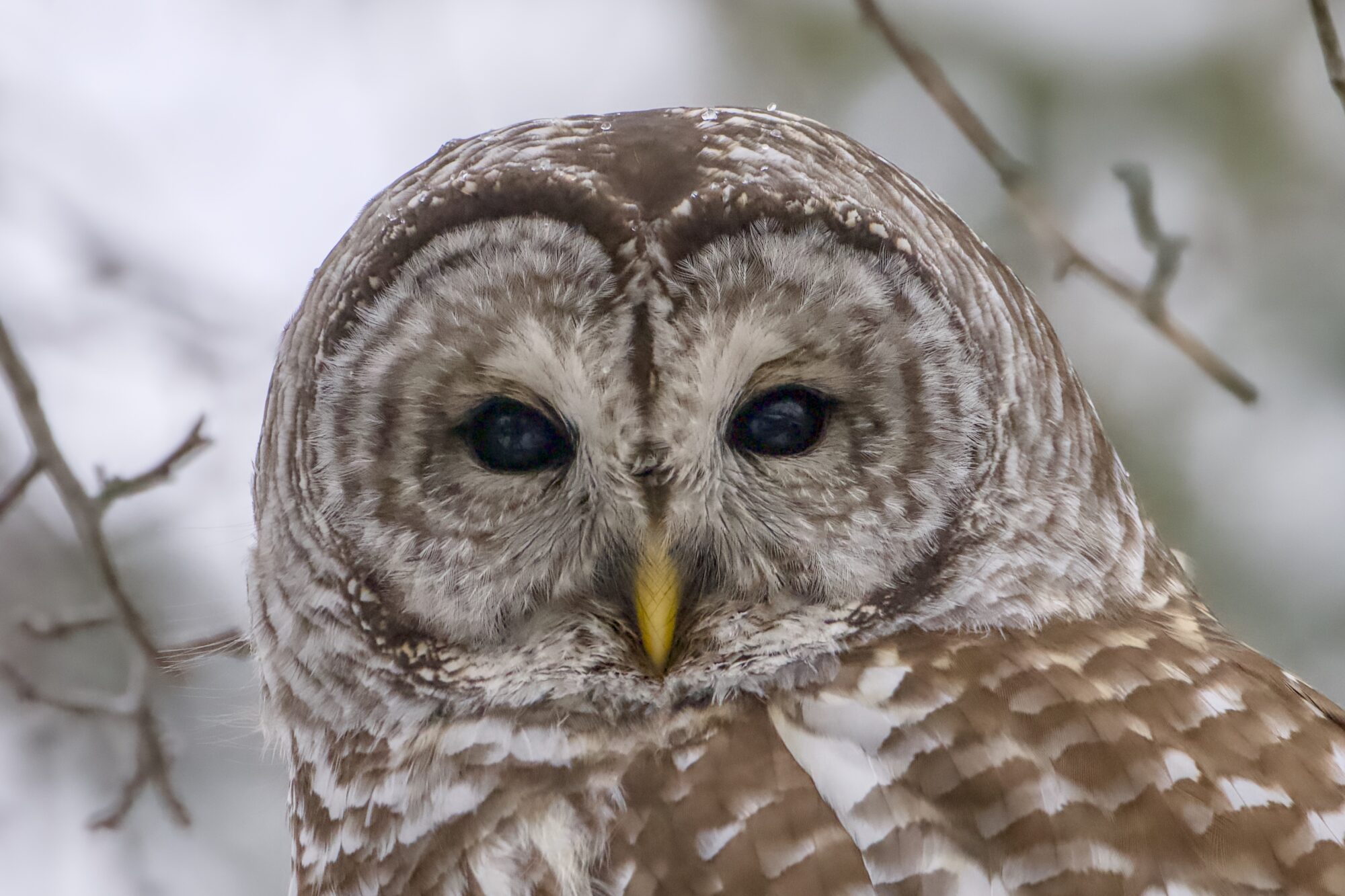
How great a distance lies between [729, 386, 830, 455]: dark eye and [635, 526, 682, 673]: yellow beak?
0.21 meters

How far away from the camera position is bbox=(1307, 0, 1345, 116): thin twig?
2.19 meters

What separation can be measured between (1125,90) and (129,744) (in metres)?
7.43

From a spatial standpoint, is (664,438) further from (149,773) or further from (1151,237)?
(149,773)

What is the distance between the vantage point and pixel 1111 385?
7.27 metres

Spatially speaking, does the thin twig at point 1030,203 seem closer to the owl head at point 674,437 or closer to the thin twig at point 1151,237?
the thin twig at point 1151,237

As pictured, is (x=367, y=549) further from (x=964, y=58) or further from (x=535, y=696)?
(x=964, y=58)

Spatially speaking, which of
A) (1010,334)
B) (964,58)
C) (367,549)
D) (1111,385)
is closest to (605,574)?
(367,549)

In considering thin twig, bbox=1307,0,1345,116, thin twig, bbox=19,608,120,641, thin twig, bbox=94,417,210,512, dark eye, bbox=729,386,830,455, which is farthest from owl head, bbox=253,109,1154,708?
A: thin twig, bbox=19,608,120,641

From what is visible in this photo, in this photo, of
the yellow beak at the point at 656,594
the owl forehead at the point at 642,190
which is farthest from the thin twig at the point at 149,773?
the yellow beak at the point at 656,594

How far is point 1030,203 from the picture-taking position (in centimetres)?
261

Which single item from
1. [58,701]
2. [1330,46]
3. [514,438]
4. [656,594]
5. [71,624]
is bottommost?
[58,701]

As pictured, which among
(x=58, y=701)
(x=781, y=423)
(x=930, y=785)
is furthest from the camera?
(x=58, y=701)

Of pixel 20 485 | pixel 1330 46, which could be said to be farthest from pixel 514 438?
pixel 1330 46

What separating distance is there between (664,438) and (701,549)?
0.23 metres
